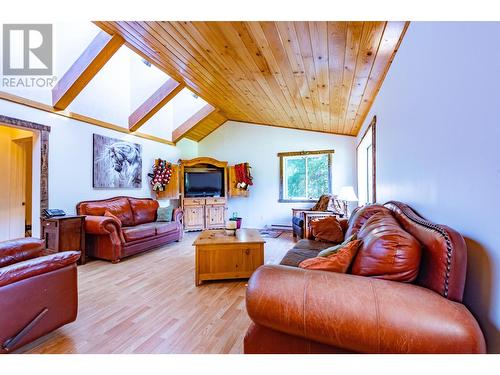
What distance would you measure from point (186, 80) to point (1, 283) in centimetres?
354

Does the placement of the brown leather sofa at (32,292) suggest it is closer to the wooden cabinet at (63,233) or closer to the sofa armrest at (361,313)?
the sofa armrest at (361,313)

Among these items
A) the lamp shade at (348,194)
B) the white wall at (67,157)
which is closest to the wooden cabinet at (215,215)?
the white wall at (67,157)

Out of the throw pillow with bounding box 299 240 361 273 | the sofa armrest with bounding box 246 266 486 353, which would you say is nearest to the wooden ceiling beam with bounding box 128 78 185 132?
the throw pillow with bounding box 299 240 361 273

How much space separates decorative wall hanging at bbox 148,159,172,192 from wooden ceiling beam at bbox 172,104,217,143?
3.01 feet

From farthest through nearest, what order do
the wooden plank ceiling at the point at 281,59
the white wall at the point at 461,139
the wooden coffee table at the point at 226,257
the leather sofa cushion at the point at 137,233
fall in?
the leather sofa cushion at the point at 137,233 → the wooden coffee table at the point at 226,257 → the wooden plank ceiling at the point at 281,59 → the white wall at the point at 461,139

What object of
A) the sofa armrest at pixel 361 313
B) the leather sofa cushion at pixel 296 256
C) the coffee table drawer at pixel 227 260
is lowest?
the coffee table drawer at pixel 227 260

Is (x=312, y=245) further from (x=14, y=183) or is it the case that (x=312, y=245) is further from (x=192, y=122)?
(x=14, y=183)

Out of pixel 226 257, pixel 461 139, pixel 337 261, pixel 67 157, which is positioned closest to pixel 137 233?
pixel 67 157

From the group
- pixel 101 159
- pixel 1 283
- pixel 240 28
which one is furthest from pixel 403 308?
pixel 101 159

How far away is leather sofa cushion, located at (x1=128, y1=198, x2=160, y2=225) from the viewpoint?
4.48m

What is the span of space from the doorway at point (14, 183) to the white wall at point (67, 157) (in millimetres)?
864

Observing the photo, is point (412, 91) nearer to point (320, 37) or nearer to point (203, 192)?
point (320, 37)

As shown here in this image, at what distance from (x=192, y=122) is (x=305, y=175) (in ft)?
10.0

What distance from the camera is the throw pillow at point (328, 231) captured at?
2757 mm
